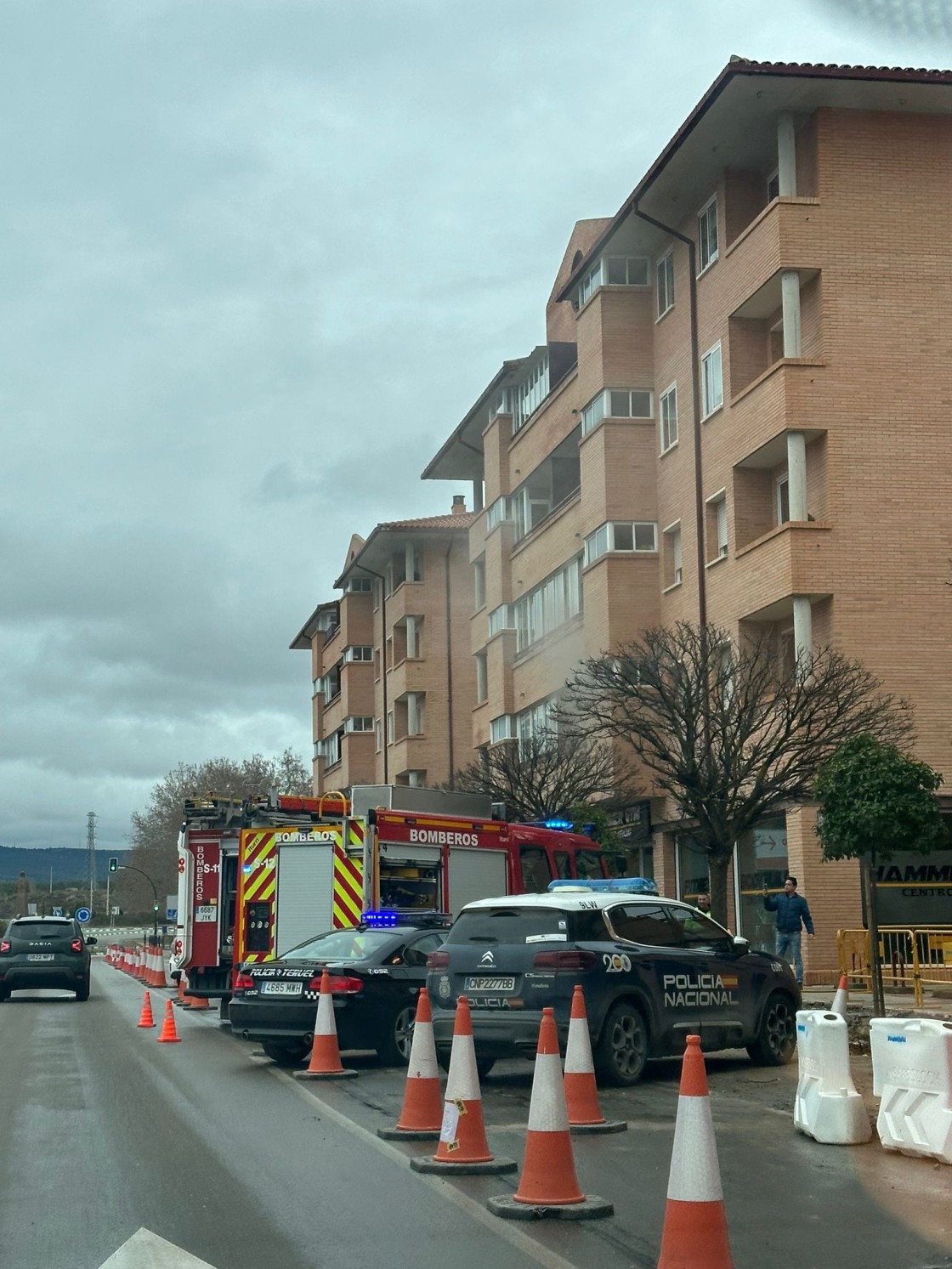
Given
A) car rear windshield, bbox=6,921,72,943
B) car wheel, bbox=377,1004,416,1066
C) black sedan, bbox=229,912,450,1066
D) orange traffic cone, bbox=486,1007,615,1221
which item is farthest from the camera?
car rear windshield, bbox=6,921,72,943

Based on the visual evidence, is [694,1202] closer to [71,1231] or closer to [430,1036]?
[71,1231]

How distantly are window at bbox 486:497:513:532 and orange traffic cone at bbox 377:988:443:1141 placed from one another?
115 feet

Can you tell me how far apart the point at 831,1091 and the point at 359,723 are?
2244 inches

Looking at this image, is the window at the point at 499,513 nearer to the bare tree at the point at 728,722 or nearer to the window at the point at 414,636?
the window at the point at 414,636

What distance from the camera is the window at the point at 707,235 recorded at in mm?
31844

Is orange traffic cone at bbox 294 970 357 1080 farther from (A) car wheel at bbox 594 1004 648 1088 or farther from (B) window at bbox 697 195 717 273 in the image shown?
(B) window at bbox 697 195 717 273

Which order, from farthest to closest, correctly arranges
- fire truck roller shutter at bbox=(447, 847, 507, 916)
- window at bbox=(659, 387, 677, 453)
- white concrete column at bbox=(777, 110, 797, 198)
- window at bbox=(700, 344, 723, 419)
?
window at bbox=(659, 387, 677, 453) < window at bbox=(700, 344, 723, 419) < white concrete column at bbox=(777, 110, 797, 198) < fire truck roller shutter at bbox=(447, 847, 507, 916)

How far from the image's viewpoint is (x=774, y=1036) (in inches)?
597

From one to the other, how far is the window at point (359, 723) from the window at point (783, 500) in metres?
38.5

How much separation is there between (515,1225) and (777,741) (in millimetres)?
15203

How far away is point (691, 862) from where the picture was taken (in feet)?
108

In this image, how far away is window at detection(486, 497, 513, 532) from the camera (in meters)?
45.2

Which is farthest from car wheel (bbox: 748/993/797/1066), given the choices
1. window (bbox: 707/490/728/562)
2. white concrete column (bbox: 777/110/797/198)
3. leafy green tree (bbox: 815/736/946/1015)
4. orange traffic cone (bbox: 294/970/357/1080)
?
white concrete column (bbox: 777/110/797/198)

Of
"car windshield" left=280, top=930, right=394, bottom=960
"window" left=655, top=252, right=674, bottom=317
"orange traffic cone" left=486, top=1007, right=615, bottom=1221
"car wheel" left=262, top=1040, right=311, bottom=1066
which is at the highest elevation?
"window" left=655, top=252, right=674, bottom=317
